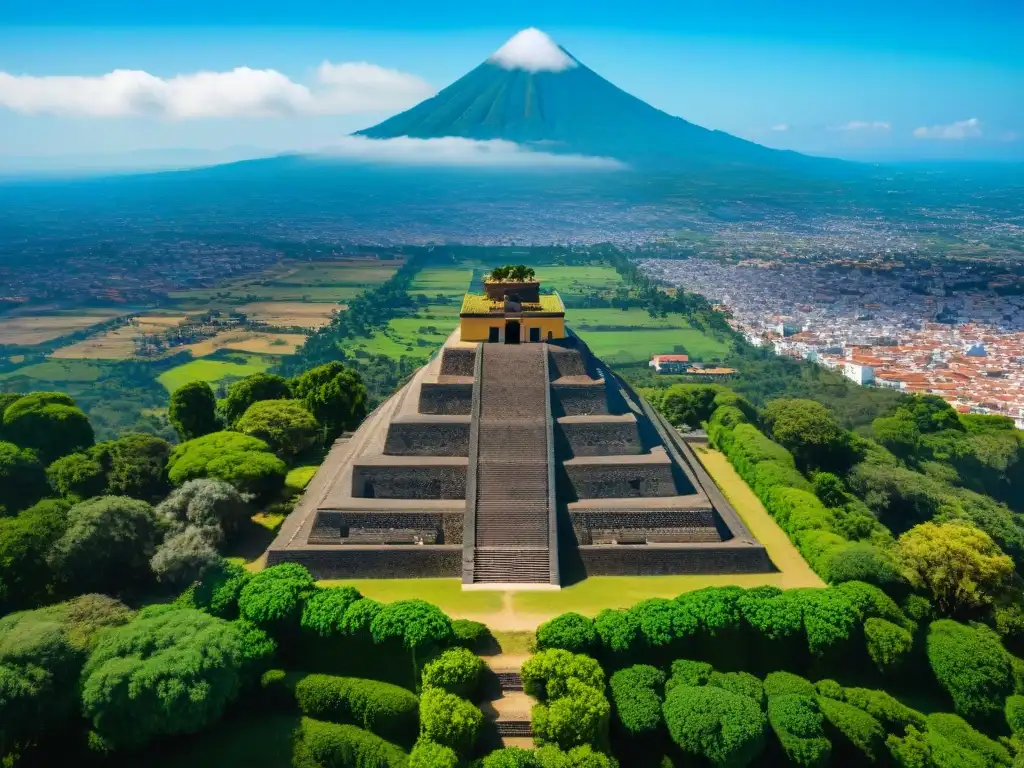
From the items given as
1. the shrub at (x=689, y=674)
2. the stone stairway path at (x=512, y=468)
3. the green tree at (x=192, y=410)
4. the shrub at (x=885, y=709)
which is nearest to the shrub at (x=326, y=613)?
the stone stairway path at (x=512, y=468)

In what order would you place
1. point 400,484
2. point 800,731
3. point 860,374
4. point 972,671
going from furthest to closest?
1. point 860,374
2. point 400,484
3. point 972,671
4. point 800,731

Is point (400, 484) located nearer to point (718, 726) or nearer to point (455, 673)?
point (455, 673)

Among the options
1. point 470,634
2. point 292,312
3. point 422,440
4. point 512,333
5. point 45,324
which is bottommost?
point 45,324

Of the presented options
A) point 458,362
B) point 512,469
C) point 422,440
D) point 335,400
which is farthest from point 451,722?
point 335,400

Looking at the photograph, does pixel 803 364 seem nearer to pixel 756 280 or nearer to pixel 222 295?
pixel 756 280

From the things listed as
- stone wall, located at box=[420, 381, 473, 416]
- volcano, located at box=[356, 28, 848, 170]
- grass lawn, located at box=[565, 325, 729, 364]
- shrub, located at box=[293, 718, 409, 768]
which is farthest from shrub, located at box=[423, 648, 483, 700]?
volcano, located at box=[356, 28, 848, 170]

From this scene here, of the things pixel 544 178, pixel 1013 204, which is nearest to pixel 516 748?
pixel 544 178
